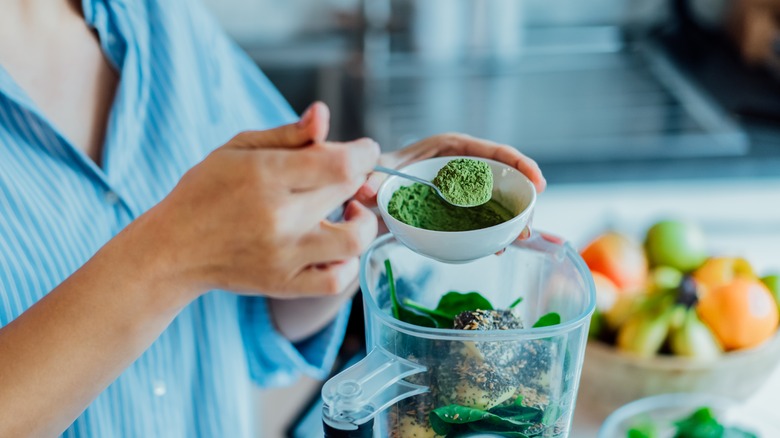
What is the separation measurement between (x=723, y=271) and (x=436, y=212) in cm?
61

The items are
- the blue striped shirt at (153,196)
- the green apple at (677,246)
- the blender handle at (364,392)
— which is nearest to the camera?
the blender handle at (364,392)

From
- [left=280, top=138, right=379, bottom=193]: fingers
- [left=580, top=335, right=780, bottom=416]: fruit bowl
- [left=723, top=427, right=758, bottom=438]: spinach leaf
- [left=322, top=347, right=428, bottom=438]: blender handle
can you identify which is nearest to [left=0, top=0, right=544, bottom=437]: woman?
[left=280, top=138, right=379, bottom=193]: fingers

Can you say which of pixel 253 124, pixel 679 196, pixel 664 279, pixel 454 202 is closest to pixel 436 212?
pixel 454 202

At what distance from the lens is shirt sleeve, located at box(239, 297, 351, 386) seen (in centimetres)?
89

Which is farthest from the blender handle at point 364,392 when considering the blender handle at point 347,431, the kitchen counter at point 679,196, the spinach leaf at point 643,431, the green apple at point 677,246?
the kitchen counter at point 679,196

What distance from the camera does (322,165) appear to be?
0.50 metres

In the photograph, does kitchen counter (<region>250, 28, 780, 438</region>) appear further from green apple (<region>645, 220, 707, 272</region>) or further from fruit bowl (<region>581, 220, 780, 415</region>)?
fruit bowl (<region>581, 220, 780, 415</region>)

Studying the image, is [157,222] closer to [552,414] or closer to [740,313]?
[552,414]

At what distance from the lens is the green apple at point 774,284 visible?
0.98 meters

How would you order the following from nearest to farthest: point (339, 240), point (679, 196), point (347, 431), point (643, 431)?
point (347, 431)
point (339, 240)
point (643, 431)
point (679, 196)

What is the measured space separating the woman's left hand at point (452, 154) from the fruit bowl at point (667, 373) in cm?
40

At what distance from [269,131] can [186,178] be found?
0.21 ft

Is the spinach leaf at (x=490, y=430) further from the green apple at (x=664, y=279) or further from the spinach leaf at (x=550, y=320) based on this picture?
the green apple at (x=664, y=279)

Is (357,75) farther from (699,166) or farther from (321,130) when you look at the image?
(321,130)
